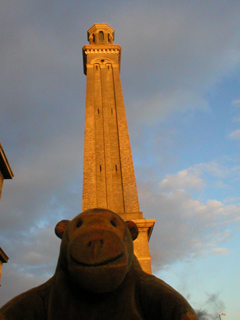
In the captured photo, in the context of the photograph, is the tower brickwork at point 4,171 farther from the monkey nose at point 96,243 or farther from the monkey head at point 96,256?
the monkey nose at point 96,243

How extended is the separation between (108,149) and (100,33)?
1496 centimetres

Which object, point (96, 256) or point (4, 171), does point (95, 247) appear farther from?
point (4, 171)

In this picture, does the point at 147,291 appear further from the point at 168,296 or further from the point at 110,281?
the point at 110,281

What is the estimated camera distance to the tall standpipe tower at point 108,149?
15.9m

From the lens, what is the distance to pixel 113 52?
25.1 meters

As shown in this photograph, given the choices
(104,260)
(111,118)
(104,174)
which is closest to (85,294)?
(104,260)

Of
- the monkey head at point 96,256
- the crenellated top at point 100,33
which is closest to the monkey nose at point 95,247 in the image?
the monkey head at point 96,256

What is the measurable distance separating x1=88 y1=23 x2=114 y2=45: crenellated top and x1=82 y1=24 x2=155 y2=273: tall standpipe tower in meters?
1.83

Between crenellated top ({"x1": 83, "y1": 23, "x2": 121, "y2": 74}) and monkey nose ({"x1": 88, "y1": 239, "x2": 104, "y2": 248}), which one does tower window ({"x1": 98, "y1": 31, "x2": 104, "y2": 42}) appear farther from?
monkey nose ({"x1": 88, "y1": 239, "x2": 104, "y2": 248})

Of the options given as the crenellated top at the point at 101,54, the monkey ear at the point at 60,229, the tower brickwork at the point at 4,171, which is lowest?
the monkey ear at the point at 60,229

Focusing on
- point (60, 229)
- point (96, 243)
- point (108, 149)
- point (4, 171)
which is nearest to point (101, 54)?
point (108, 149)

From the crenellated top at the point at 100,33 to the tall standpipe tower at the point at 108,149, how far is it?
1832mm

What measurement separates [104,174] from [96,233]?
15657mm

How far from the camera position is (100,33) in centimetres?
2795
